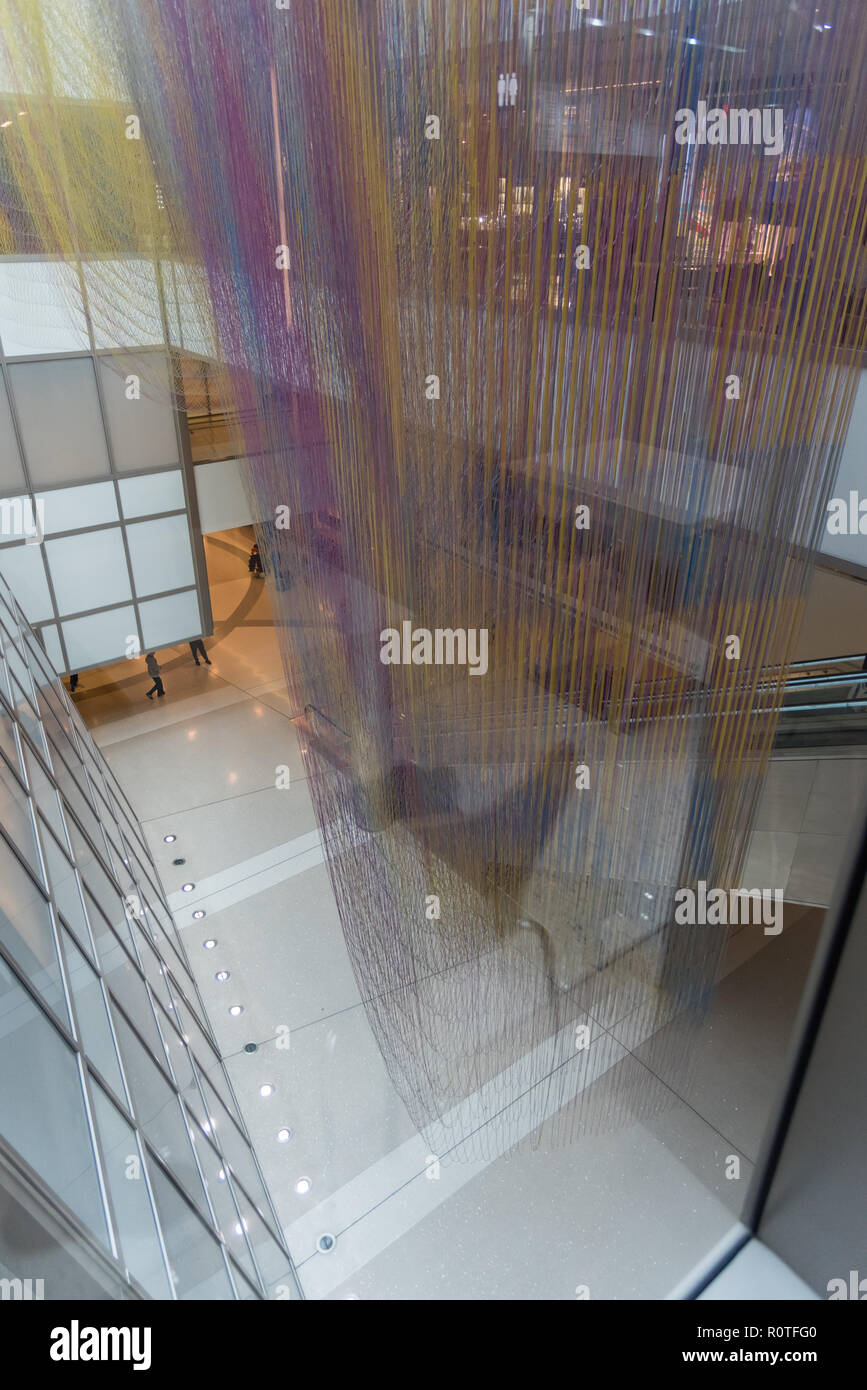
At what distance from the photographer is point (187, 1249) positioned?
2.99 m

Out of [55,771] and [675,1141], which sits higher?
[55,771]

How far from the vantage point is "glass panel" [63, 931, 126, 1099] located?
9.30ft

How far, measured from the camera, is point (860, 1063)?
11.2 feet

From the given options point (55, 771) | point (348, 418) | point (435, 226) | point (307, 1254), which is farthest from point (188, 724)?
point (435, 226)

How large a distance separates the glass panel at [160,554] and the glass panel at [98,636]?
0.40 m

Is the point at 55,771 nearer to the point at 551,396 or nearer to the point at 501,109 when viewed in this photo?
the point at 551,396

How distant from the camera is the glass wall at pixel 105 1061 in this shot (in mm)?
2350

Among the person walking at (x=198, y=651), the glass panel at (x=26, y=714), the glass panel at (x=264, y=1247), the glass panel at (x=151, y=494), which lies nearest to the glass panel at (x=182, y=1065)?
the glass panel at (x=264, y=1247)

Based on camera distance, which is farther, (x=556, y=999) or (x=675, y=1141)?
(x=675, y=1141)

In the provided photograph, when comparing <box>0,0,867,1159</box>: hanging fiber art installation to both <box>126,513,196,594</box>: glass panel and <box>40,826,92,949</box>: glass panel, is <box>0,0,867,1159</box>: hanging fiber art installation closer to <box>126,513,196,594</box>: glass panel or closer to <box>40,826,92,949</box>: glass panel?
<box>40,826,92,949</box>: glass panel

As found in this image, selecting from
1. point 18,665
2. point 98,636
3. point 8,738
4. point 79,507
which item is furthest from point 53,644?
point 8,738

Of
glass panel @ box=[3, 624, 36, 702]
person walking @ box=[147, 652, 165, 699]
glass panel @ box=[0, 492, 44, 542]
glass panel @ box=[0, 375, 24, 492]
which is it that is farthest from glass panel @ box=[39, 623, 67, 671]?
glass panel @ box=[3, 624, 36, 702]

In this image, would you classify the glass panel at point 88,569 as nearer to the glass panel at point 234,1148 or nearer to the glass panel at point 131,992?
the glass panel at point 131,992
